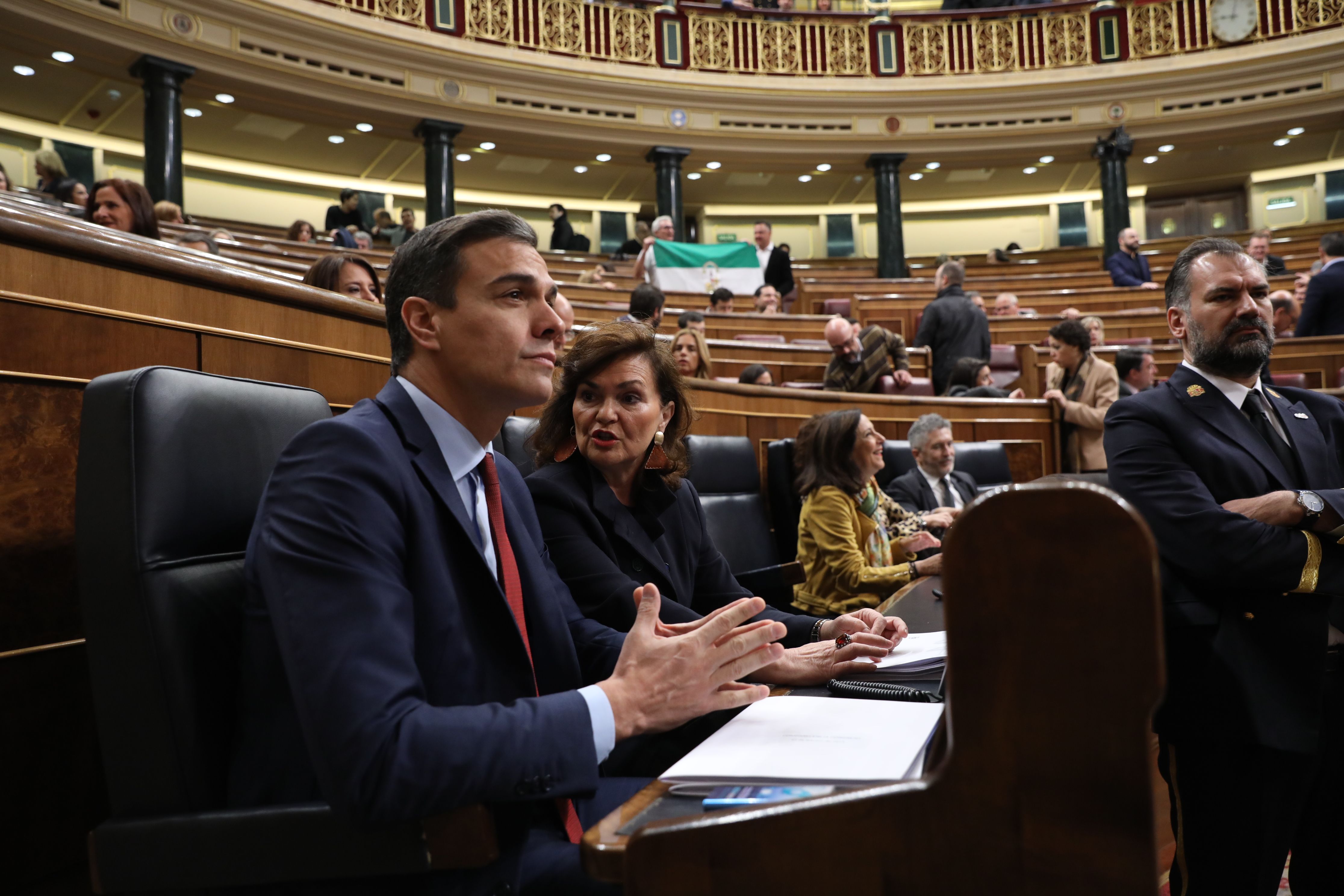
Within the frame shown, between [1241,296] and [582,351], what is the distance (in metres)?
1.10

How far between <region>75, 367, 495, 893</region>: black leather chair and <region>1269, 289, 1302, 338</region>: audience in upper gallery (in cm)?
509

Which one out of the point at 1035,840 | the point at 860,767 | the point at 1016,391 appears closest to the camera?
the point at 1035,840

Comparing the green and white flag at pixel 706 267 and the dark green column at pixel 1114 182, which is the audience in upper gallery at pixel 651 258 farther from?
the dark green column at pixel 1114 182

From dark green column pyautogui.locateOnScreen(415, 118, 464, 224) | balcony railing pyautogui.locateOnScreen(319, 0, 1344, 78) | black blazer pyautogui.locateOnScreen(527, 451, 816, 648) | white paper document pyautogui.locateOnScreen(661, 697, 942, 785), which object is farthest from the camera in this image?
balcony railing pyautogui.locateOnScreen(319, 0, 1344, 78)

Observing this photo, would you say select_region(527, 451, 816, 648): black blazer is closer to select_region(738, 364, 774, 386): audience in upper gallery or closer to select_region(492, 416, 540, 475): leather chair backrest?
select_region(492, 416, 540, 475): leather chair backrest

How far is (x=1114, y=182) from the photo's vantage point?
9695mm

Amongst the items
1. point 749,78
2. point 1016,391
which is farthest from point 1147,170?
point 1016,391

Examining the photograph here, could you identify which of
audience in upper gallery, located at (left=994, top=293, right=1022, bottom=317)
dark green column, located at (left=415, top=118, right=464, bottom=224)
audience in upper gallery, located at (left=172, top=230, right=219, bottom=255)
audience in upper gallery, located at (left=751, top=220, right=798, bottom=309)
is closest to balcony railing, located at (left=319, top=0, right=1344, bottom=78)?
dark green column, located at (left=415, top=118, right=464, bottom=224)

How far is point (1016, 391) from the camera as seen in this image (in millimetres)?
4449

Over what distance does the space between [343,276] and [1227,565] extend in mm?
2040

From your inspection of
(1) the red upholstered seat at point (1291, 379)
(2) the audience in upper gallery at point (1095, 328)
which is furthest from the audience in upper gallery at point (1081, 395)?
(1) the red upholstered seat at point (1291, 379)

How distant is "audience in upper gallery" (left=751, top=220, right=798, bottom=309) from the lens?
7395mm

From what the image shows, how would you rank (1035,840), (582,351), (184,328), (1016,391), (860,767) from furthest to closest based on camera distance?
1. (1016,391)
2. (582,351)
3. (184,328)
4. (860,767)
5. (1035,840)

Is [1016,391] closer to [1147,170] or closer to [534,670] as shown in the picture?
[534,670]
